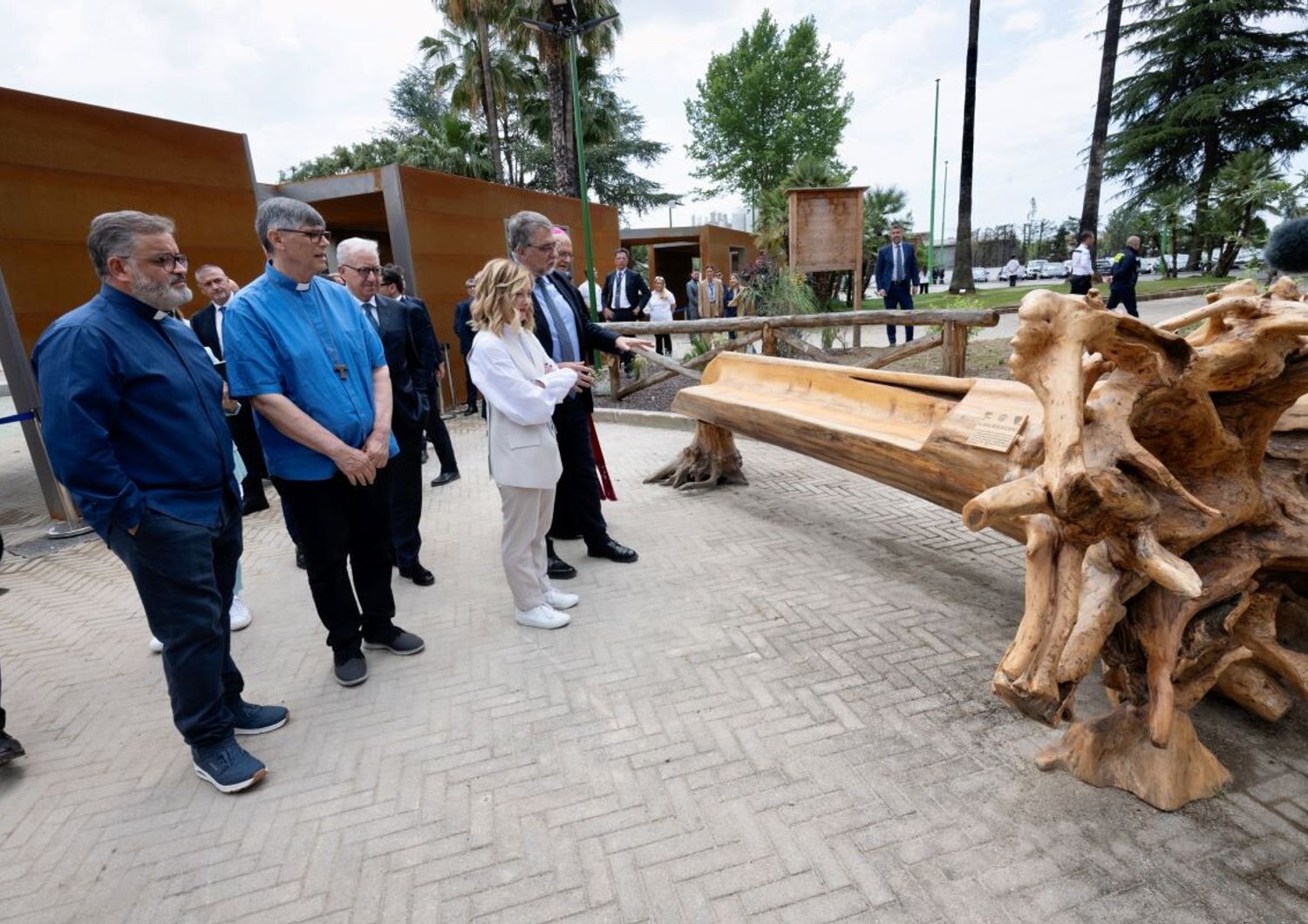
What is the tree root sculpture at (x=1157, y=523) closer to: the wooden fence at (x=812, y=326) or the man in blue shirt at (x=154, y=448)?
the man in blue shirt at (x=154, y=448)

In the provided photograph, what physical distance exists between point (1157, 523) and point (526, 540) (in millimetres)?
2496

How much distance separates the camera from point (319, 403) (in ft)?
8.76

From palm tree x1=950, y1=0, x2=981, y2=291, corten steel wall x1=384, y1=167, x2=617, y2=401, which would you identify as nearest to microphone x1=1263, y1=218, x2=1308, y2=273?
corten steel wall x1=384, y1=167, x2=617, y2=401

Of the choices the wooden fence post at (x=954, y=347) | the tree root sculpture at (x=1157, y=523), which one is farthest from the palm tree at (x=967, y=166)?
the tree root sculpture at (x=1157, y=523)

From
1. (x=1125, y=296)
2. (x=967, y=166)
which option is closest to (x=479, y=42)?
(x=967, y=166)

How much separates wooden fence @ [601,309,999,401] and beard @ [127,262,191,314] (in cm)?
337

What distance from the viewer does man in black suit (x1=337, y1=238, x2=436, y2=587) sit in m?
3.88

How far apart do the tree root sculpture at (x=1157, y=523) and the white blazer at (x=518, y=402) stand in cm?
194

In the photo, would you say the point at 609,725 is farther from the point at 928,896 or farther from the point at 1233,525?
the point at 1233,525

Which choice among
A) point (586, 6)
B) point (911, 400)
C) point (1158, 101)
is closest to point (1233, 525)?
point (911, 400)

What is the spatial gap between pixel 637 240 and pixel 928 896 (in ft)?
73.9

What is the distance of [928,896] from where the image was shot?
1.77 meters

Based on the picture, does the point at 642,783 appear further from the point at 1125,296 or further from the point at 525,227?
the point at 1125,296

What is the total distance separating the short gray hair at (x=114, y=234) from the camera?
84.8 inches
